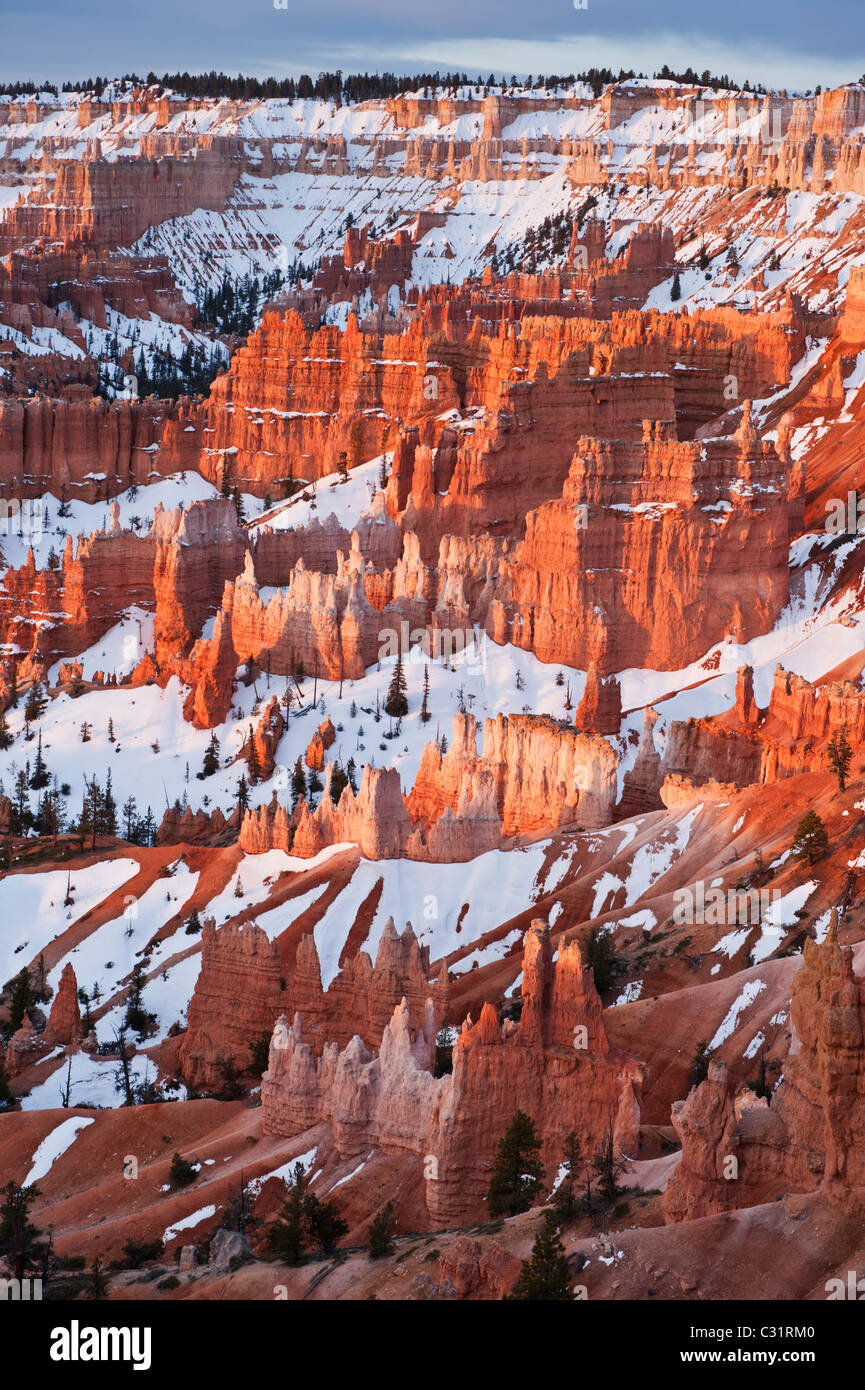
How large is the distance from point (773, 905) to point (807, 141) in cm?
13151

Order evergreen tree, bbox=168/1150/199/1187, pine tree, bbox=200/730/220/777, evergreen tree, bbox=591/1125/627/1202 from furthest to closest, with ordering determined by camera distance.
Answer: pine tree, bbox=200/730/220/777 → evergreen tree, bbox=168/1150/199/1187 → evergreen tree, bbox=591/1125/627/1202

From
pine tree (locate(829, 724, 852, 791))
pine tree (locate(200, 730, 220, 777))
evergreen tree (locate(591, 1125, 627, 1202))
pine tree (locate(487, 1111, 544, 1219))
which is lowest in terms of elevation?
pine tree (locate(200, 730, 220, 777))

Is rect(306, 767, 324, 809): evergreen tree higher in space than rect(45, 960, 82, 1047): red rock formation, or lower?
higher

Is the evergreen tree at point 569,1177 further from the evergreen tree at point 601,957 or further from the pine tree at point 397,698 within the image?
the pine tree at point 397,698

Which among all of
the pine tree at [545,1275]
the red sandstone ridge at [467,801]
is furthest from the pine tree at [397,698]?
the pine tree at [545,1275]

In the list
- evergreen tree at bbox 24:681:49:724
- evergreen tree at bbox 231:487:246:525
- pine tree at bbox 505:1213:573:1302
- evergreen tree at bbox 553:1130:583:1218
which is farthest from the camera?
evergreen tree at bbox 231:487:246:525

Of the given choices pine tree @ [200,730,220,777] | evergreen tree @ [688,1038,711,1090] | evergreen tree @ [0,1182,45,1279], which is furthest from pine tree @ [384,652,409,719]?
evergreen tree @ [688,1038,711,1090]

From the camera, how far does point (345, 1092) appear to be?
4666 cm

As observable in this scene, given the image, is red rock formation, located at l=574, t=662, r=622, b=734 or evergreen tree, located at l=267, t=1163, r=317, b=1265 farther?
red rock formation, located at l=574, t=662, r=622, b=734

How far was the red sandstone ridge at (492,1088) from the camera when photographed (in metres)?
42.5

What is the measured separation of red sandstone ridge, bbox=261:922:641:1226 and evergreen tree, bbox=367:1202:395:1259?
5.22ft

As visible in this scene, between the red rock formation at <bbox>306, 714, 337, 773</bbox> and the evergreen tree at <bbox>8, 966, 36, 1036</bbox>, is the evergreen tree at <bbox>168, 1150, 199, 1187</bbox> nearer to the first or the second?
the evergreen tree at <bbox>8, 966, 36, 1036</bbox>

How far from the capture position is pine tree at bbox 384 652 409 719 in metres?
87.5
